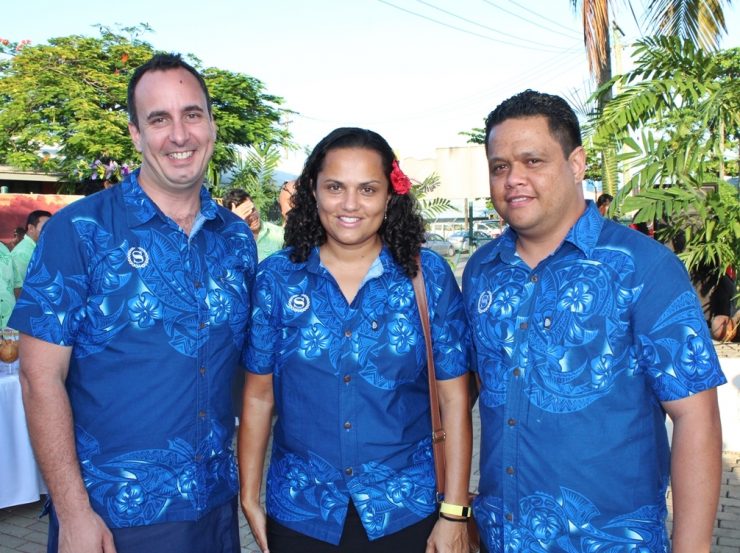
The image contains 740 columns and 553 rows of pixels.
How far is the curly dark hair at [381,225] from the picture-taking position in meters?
2.59

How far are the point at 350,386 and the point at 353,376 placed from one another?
3 cm

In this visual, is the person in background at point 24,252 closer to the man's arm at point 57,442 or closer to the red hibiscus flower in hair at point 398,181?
the man's arm at point 57,442

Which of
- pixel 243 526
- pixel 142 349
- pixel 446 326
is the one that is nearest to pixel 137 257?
pixel 142 349

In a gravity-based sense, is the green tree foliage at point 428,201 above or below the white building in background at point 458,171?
below

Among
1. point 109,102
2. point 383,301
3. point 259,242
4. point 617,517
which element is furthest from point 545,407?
point 109,102

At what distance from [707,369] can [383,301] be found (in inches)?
40.6

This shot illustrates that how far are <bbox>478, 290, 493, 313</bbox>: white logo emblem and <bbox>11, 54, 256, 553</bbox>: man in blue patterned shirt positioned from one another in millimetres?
836

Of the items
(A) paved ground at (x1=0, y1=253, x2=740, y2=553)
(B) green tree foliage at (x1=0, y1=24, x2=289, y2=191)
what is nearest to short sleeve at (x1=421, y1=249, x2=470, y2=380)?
(A) paved ground at (x1=0, y1=253, x2=740, y2=553)

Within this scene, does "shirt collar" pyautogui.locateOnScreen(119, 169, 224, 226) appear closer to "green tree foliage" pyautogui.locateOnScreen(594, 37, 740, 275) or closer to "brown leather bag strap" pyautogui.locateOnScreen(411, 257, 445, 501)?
"brown leather bag strap" pyautogui.locateOnScreen(411, 257, 445, 501)

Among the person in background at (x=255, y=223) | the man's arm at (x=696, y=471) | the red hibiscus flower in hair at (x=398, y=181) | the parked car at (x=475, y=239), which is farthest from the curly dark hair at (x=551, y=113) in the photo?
the parked car at (x=475, y=239)

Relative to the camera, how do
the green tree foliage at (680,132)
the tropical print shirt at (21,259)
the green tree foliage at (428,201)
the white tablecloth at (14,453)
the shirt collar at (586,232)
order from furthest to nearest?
the tropical print shirt at (21,259) → the green tree foliage at (428,201) → the green tree foliage at (680,132) → the white tablecloth at (14,453) → the shirt collar at (586,232)

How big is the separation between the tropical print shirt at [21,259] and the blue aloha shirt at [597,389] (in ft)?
24.9

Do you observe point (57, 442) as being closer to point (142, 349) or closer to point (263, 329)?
point (142, 349)

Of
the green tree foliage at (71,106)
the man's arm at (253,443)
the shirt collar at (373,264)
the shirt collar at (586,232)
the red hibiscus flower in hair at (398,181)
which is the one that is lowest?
the man's arm at (253,443)
